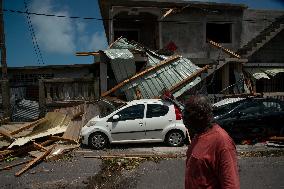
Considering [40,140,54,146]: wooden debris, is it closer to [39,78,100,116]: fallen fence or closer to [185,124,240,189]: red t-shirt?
[39,78,100,116]: fallen fence

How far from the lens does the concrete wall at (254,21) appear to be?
21.4 m

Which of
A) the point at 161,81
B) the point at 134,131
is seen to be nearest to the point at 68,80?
the point at 161,81

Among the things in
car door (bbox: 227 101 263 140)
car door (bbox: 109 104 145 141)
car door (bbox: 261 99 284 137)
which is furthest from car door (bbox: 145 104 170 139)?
car door (bbox: 261 99 284 137)

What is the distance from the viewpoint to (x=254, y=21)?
852 inches

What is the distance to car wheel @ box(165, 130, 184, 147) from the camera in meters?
11.6

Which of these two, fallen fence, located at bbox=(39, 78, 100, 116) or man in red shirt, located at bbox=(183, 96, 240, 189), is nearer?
man in red shirt, located at bbox=(183, 96, 240, 189)

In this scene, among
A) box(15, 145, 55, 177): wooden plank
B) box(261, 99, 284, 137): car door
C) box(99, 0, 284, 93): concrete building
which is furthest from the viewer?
box(99, 0, 284, 93): concrete building

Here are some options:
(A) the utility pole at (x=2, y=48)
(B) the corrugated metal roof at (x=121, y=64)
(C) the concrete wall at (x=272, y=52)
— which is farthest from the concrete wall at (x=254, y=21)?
(A) the utility pole at (x=2, y=48)

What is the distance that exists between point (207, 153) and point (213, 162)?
0.08m

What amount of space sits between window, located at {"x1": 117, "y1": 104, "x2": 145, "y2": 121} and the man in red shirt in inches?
351

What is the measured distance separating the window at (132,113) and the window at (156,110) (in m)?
0.24

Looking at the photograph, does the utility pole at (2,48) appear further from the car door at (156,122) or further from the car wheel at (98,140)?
the car door at (156,122)

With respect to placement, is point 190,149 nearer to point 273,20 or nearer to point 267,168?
point 267,168

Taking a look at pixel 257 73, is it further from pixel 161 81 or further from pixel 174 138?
pixel 174 138
